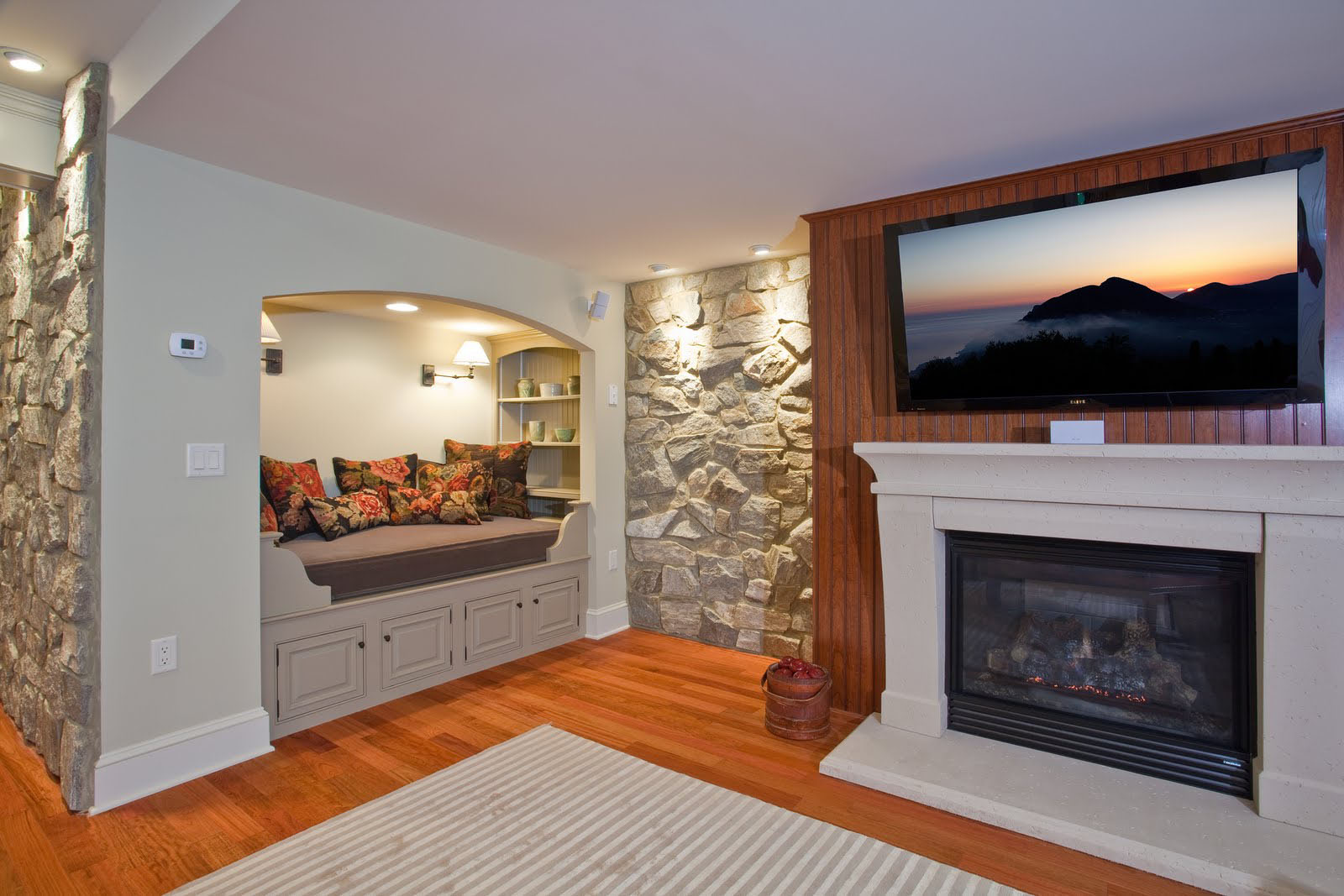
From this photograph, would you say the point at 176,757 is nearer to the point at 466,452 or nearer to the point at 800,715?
the point at 800,715

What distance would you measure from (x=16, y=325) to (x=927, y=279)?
3.58 m

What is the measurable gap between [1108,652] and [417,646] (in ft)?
9.42

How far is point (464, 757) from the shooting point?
264 cm

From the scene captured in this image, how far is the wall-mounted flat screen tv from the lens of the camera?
2078 millimetres

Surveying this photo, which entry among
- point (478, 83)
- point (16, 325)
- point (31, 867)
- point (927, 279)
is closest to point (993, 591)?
point (927, 279)

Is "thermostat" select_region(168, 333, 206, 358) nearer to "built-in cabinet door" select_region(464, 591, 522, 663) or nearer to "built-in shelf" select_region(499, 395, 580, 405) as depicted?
"built-in cabinet door" select_region(464, 591, 522, 663)

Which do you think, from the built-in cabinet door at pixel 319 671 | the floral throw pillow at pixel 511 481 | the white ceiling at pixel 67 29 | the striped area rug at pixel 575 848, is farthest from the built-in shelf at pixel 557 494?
the white ceiling at pixel 67 29

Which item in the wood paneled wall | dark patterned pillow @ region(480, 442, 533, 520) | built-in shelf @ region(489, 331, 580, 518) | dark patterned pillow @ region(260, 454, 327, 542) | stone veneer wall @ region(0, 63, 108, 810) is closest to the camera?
stone veneer wall @ region(0, 63, 108, 810)

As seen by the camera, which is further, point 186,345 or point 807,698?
point 807,698

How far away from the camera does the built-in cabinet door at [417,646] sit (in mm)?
3209

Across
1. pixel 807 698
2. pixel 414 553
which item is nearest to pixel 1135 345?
pixel 807 698

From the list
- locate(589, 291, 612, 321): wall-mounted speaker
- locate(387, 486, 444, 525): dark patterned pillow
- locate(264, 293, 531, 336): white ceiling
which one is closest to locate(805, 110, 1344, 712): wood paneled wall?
locate(589, 291, 612, 321): wall-mounted speaker

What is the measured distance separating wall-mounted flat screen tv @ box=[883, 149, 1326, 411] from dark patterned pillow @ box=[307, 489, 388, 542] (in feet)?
8.85

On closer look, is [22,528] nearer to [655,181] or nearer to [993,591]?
[655,181]
